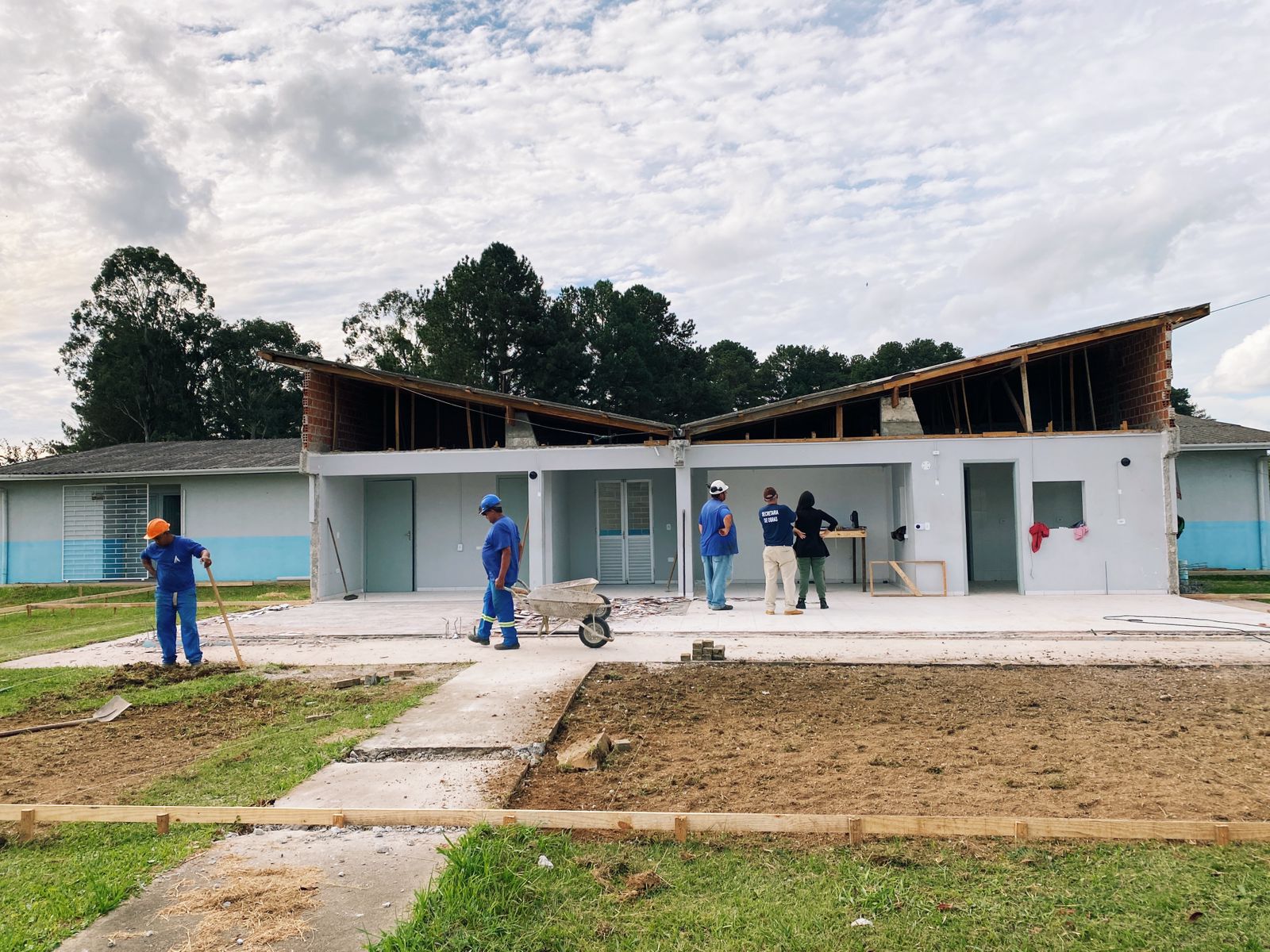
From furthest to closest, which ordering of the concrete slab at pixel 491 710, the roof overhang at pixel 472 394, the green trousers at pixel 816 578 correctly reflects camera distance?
the roof overhang at pixel 472 394, the green trousers at pixel 816 578, the concrete slab at pixel 491 710

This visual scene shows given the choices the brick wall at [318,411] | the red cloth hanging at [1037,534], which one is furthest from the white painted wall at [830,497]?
the brick wall at [318,411]

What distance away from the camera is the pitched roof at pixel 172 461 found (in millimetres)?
20859

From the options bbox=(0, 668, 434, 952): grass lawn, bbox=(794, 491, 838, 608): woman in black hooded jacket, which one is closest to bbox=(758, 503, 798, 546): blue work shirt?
bbox=(794, 491, 838, 608): woman in black hooded jacket

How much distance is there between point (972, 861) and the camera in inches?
148

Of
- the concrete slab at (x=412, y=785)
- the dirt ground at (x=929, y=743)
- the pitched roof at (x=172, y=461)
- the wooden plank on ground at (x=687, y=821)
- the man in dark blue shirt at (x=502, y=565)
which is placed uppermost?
the pitched roof at (x=172, y=461)

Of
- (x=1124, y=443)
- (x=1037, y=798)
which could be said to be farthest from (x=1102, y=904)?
(x=1124, y=443)

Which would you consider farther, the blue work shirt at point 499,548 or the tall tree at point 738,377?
the tall tree at point 738,377

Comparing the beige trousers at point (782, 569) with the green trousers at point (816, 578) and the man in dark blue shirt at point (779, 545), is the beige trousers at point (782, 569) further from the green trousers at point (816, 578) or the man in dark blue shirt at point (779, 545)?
the green trousers at point (816, 578)

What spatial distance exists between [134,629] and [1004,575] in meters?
15.9

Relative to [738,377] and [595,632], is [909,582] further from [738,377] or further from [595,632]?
[738,377]

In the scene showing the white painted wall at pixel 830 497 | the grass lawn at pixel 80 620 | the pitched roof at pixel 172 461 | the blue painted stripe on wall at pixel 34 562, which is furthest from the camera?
the blue painted stripe on wall at pixel 34 562

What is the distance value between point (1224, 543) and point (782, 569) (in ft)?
42.3

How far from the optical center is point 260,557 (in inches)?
832

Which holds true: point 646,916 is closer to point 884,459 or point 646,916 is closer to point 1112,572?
point 884,459
